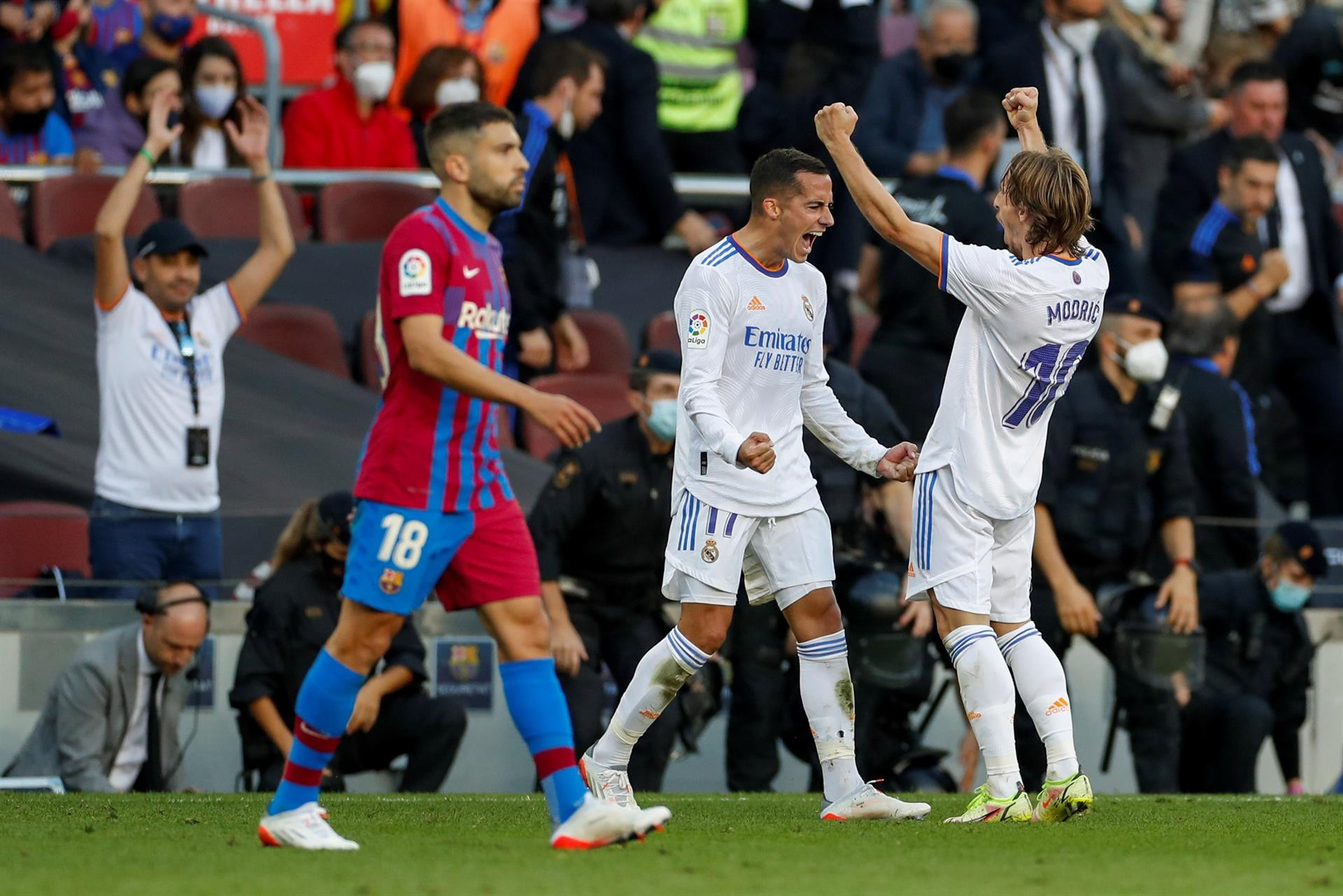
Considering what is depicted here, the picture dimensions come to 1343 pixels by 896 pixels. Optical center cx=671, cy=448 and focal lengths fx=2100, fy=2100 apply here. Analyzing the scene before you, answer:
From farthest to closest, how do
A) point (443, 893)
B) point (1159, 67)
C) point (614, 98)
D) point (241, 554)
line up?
1. point (1159, 67)
2. point (614, 98)
3. point (241, 554)
4. point (443, 893)

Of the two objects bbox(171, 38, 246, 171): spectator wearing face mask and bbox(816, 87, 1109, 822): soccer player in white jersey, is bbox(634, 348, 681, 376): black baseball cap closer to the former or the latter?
bbox(816, 87, 1109, 822): soccer player in white jersey

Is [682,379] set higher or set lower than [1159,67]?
lower

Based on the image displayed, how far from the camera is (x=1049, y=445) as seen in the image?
9.75 m

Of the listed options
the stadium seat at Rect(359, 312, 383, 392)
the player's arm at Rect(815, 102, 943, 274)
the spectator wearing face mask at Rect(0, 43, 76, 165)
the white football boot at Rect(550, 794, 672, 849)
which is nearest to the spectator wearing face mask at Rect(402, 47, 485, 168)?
the stadium seat at Rect(359, 312, 383, 392)

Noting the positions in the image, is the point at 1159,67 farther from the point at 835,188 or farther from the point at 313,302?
the point at 313,302

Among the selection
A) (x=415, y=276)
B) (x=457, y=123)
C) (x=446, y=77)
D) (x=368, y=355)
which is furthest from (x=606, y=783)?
(x=446, y=77)

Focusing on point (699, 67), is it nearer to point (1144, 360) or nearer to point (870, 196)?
point (1144, 360)

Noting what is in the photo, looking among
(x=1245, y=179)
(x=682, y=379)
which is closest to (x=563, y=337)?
(x=1245, y=179)

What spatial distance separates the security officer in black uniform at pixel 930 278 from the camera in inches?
402

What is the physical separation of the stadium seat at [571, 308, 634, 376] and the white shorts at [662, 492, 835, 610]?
18.3 feet

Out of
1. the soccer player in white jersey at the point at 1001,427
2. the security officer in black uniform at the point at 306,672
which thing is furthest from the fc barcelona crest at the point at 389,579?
the security officer in black uniform at the point at 306,672

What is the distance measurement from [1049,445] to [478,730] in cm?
302

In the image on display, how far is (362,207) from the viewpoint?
13.0 metres

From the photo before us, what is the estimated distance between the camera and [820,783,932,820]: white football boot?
6887mm
